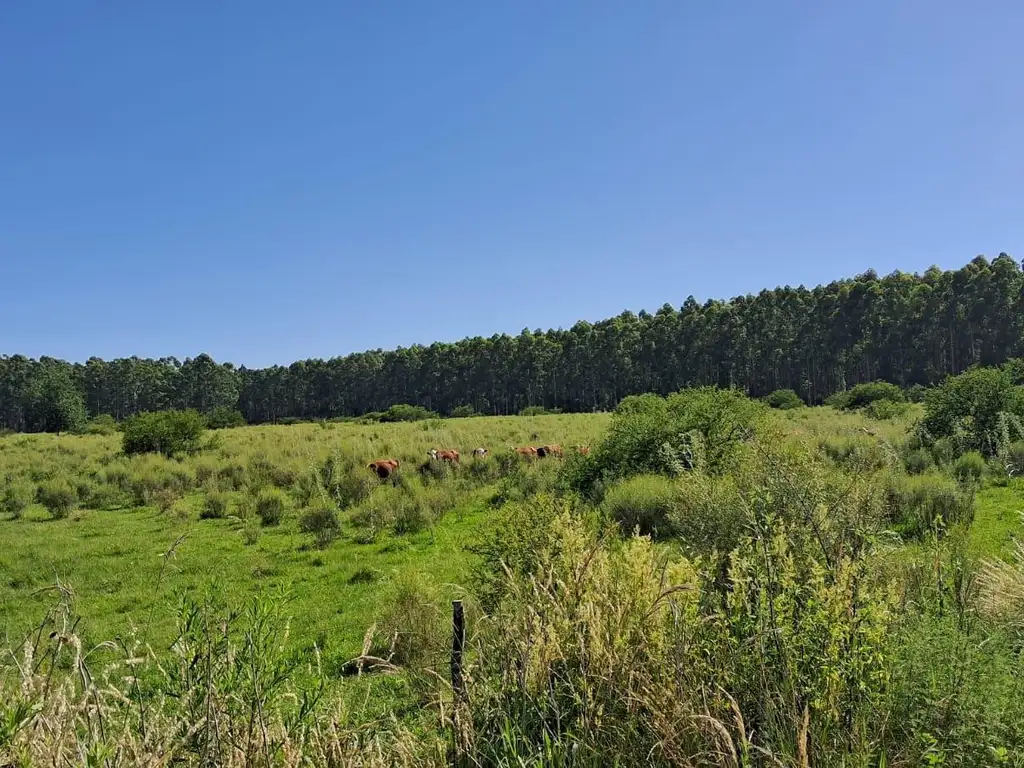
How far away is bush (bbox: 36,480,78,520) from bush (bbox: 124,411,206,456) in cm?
761

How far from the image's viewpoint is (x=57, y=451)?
3020 centimetres

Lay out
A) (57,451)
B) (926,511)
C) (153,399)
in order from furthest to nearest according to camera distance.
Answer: (153,399)
(57,451)
(926,511)

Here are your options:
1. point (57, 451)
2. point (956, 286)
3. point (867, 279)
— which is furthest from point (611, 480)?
point (867, 279)

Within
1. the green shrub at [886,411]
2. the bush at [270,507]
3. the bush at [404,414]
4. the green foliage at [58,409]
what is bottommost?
the bush at [270,507]

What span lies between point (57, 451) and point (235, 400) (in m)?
72.5

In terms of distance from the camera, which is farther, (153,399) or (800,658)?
(153,399)

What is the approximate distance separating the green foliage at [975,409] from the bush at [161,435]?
27910 mm

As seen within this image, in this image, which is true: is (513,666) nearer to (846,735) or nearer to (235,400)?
(846,735)

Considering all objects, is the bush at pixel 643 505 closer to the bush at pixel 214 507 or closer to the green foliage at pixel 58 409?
the bush at pixel 214 507

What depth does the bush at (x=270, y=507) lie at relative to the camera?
15375 millimetres

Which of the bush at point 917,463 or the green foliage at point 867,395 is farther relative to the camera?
the green foliage at point 867,395

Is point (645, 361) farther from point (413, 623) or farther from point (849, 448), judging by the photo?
point (413, 623)

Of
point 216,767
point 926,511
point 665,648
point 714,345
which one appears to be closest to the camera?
point 216,767

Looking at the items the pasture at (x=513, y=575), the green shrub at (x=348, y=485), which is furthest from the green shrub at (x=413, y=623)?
the green shrub at (x=348, y=485)
